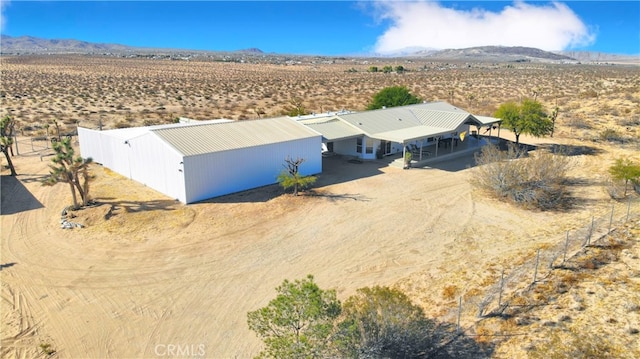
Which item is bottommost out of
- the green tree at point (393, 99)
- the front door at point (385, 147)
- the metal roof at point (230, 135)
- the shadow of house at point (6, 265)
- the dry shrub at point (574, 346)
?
the shadow of house at point (6, 265)

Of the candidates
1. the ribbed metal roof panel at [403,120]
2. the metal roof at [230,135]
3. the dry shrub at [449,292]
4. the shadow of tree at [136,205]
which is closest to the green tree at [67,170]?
the shadow of tree at [136,205]

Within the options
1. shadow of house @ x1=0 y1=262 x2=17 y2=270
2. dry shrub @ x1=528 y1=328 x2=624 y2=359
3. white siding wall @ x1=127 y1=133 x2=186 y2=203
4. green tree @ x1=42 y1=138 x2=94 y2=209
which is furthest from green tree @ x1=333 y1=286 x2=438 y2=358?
green tree @ x1=42 y1=138 x2=94 y2=209

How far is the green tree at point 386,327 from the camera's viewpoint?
38.7 ft

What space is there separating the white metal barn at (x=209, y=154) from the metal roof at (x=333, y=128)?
1.94m

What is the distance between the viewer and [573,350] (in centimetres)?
1229

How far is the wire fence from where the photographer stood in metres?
14.6

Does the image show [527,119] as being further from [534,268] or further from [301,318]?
[301,318]

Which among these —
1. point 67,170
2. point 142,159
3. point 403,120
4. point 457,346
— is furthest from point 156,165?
point 403,120

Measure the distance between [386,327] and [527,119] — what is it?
29.8m

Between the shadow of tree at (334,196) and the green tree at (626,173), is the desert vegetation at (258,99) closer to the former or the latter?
the green tree at (626,173)

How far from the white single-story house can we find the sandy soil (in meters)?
6.01

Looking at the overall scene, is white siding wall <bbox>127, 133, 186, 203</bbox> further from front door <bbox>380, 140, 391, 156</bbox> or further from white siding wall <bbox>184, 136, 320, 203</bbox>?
front door <bbox>380, 140, 391, 156</bbox>

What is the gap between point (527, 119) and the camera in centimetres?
3675

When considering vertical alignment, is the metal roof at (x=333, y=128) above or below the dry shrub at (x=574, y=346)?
above
